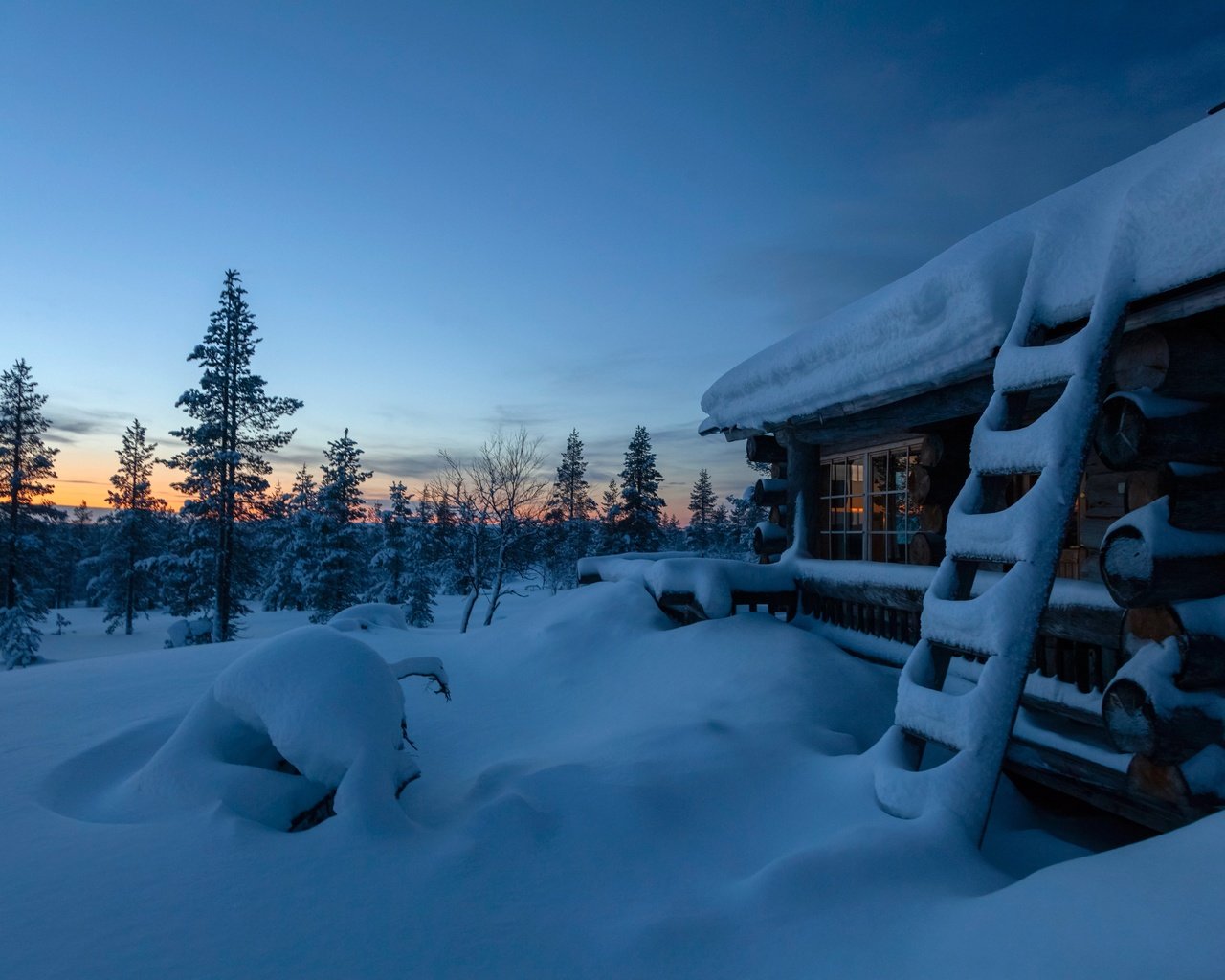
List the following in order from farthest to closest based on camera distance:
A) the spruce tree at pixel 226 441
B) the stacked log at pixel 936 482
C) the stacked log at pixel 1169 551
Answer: the spruce tree at pixel 226 441 < the stacked log at pixel 936 482 < the stacked log at pixel 1169 551

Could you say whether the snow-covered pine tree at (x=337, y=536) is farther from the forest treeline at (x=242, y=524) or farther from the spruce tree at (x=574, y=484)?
the spruce tree at (x=574, y=484)

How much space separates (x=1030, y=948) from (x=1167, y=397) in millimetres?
2896

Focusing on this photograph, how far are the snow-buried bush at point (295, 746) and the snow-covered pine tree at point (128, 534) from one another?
35.6 meters

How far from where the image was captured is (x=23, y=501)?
83.9 feet

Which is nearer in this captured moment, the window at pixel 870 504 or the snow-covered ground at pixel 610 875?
the snow-covered ground at pixel 610 875

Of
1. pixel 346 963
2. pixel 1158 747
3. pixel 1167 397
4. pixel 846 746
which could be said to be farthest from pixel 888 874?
pixel 1167 397

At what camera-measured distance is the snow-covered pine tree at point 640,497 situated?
1348 inches

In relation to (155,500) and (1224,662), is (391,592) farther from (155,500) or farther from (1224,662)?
(1224,662)

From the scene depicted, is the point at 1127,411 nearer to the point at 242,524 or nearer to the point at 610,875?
the point at 610,875

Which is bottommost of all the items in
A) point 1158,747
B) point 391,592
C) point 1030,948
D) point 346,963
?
point 391,592

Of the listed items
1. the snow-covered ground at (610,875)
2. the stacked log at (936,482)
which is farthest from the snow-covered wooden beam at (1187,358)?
the stacked log at (936,482)

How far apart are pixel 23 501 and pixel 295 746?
3062 cm

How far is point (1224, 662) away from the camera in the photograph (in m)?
3.30

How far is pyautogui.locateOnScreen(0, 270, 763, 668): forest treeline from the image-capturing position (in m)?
22.5
